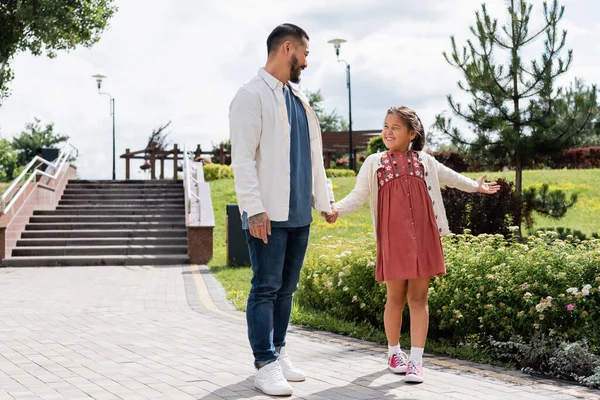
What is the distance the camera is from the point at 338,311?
7.54 m

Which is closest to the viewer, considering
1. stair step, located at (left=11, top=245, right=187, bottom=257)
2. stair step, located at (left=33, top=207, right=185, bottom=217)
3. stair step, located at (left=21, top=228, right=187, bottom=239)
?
stair step, located at (left=11, top=245, right=187, bottom=257)

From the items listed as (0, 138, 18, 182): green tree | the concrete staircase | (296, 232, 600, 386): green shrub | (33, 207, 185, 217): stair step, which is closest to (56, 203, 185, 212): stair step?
the concrete staircase

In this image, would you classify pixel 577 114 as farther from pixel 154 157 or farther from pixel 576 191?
pixel 154 157

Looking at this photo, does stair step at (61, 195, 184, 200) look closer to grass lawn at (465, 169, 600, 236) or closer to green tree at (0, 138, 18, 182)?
grass lawn at (465, 169, 600, 236)

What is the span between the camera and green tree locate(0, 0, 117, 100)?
78.4ft

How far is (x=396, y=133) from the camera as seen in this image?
4996 mm

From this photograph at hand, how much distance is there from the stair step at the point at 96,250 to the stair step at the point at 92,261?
0.56m

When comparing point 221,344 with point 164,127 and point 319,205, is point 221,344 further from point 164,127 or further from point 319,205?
point 164,127

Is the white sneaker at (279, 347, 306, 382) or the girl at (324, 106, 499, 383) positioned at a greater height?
the girl at (324, 106, 499, 383)

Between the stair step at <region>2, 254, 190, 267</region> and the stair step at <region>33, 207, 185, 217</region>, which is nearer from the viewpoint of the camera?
the stair step at <region>2, 254, 190, 267</region>

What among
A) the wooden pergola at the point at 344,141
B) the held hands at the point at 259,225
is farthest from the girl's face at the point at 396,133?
the wooden pergola at the point at 344,141

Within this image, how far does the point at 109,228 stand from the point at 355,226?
5978 millimetres

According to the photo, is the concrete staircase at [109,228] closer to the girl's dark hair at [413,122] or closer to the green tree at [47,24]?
the green tree at [47,24]

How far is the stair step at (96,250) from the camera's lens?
16516 millimetres
